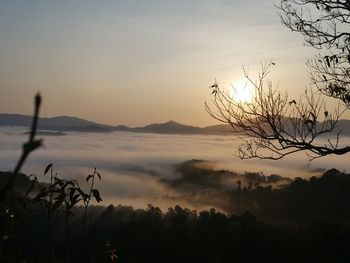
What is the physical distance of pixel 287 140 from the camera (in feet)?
23.7

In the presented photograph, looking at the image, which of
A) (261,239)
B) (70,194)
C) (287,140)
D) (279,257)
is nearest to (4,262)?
(70,194)

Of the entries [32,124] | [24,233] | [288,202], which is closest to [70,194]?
[24,233]

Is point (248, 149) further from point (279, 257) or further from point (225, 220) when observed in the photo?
point (225, 220)

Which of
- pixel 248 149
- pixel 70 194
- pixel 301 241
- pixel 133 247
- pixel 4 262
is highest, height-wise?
pixel 248 149

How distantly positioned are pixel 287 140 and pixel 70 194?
13.8ft

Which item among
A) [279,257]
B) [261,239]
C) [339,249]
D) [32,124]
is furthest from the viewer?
[261,239]

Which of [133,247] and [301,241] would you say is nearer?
[301,241]

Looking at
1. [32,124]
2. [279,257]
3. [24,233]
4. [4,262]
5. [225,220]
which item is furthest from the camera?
[225,220]

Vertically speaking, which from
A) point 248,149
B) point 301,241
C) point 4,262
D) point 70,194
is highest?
point 248,149

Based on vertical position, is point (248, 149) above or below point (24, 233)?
above

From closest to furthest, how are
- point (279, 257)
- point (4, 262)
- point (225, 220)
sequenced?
point (4, 262) < point (279, 257) < point (225, 220)

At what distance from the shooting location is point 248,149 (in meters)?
7.88

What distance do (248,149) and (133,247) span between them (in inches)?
3434

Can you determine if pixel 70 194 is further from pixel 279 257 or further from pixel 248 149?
pixel 279 257
